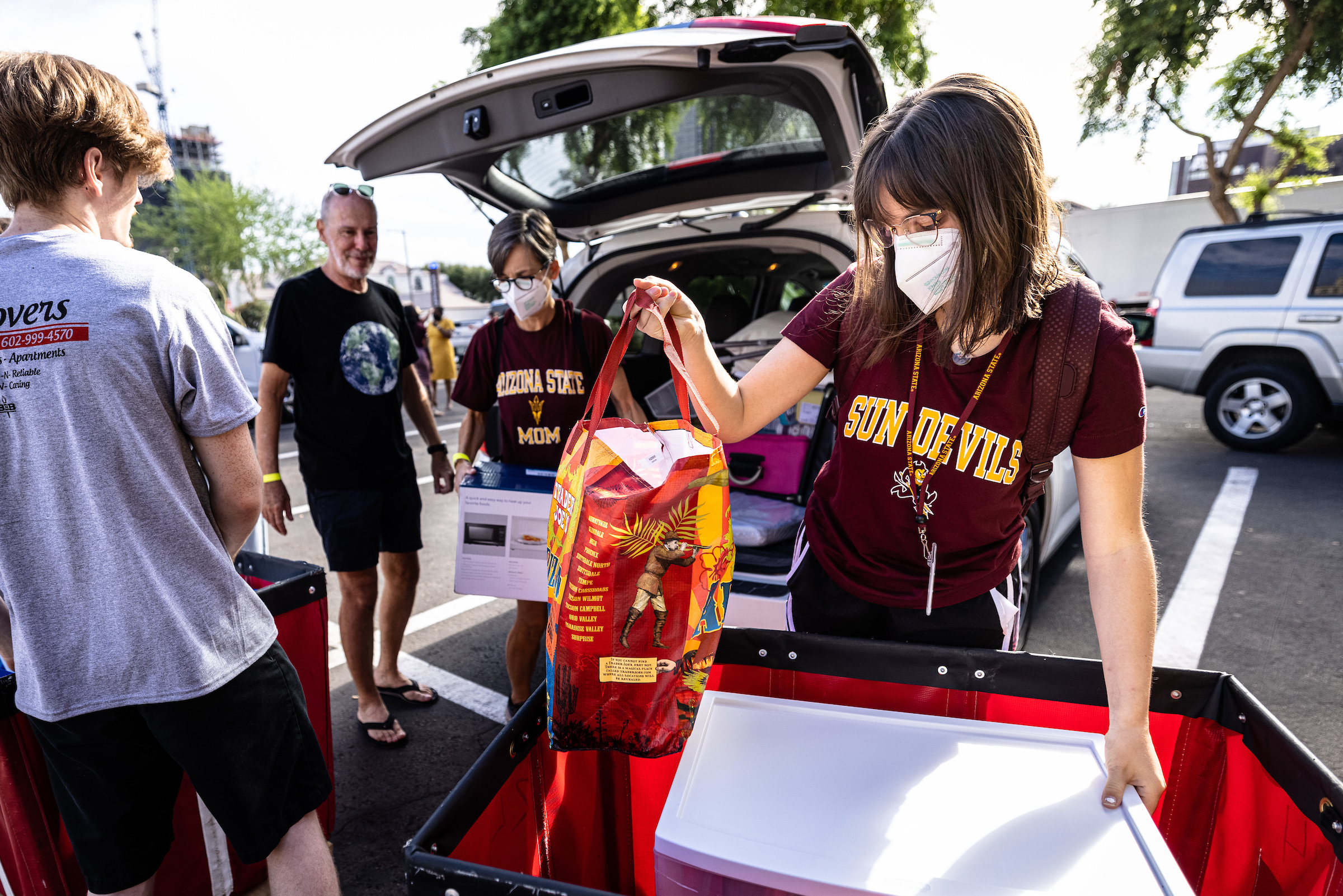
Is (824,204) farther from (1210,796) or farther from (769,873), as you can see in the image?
(769,873)

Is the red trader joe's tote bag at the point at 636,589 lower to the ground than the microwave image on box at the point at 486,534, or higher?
higher

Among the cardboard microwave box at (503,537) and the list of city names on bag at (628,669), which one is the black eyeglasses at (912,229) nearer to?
the list of city names on bag at (628,669)

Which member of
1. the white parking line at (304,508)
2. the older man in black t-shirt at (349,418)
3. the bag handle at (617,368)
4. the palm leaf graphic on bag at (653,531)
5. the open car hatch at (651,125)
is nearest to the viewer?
the palm leaf graphic on bag at (653,531)

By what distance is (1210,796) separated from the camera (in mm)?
1144

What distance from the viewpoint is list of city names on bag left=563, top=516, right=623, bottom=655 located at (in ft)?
3.25

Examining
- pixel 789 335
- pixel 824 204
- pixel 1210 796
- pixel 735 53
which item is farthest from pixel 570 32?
pixel 1210 796

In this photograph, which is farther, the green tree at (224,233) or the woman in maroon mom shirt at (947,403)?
the green tree at (224,233)

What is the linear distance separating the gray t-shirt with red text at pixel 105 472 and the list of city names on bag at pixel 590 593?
775 mm

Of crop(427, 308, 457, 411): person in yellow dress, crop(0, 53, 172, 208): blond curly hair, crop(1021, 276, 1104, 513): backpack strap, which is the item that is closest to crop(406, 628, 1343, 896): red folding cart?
crop(1021, 276, 1104, 513): backpack strap

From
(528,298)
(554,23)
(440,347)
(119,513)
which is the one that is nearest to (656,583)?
(119,513)

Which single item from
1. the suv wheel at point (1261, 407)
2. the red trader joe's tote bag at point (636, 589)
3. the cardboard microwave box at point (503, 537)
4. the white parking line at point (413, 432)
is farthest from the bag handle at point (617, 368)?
the suv wheel at point (1261, 407)

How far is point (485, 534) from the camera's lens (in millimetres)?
2387

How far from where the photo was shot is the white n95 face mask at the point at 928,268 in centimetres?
116

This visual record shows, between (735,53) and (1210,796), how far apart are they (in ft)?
5.85
